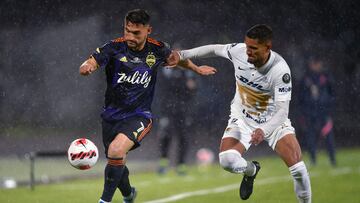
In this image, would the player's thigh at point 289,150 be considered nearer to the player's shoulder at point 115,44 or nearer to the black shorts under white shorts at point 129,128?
the black shorts under white shorts at point 129,128

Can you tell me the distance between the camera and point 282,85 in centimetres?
873

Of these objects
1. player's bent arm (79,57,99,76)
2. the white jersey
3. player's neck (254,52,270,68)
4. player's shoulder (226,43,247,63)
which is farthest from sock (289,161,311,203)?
player's bent arm (79,57,99,76)

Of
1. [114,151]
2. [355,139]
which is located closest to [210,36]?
[355,139]

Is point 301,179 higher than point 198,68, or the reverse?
point 198,68

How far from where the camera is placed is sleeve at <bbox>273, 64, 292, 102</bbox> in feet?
28.4

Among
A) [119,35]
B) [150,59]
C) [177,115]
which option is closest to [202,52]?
[150,59]

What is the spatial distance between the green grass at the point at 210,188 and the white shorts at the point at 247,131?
7.18 feet

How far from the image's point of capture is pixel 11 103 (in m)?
18.9

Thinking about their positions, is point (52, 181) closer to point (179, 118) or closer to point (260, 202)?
point (179, 118)

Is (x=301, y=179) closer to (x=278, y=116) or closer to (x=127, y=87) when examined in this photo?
(x=278, y=116)

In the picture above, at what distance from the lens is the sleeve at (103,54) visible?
8.51m

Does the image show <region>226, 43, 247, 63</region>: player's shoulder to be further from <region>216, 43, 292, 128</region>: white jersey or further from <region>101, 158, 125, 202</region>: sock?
<region>101, 158, 125, 202</region>: sock

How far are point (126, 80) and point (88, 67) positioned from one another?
2.55 ft

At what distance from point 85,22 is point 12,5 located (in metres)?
1.69
